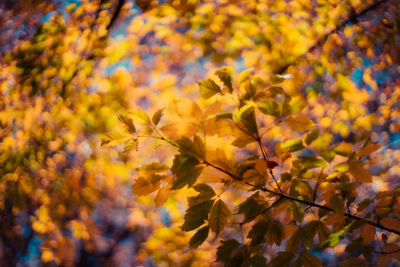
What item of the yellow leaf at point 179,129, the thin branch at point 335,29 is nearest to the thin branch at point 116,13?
the thin branch at point 335,29

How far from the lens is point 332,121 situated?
6.65 feet

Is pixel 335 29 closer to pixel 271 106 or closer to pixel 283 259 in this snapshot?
pixel 271 106

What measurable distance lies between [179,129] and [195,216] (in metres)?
0.24

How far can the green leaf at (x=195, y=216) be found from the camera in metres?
0.70

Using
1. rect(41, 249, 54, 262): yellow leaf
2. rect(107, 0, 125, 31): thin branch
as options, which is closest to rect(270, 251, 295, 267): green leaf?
rect(41, 249, 54, 262): yellow leaf

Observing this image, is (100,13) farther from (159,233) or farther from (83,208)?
(159,233)

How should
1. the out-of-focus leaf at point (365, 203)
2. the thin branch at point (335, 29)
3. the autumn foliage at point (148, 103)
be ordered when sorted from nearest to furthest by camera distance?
the out-of-focus leaf at point (365, 203) < the autumn foliage at point (148, 103) < the thin branch at point (335, 29)

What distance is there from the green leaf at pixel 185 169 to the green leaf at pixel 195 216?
85 mm

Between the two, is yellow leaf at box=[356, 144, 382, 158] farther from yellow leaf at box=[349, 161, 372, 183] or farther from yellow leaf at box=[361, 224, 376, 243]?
yellow leaf at box=[361, 224, 376, 243]

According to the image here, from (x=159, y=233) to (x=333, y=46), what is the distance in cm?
195

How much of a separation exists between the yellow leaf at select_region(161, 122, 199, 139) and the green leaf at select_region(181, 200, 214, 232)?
0.20 m

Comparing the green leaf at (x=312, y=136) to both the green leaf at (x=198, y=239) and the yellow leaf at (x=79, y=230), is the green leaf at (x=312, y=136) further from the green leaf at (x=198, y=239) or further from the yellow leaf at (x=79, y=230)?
the yellow leaf at (x=79, y=230)

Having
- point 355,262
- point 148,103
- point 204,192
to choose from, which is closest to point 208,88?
point 204,192

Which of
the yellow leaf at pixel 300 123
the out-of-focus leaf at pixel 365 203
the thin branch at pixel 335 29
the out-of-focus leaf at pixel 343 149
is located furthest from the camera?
the thin branch at pixel 335 29
